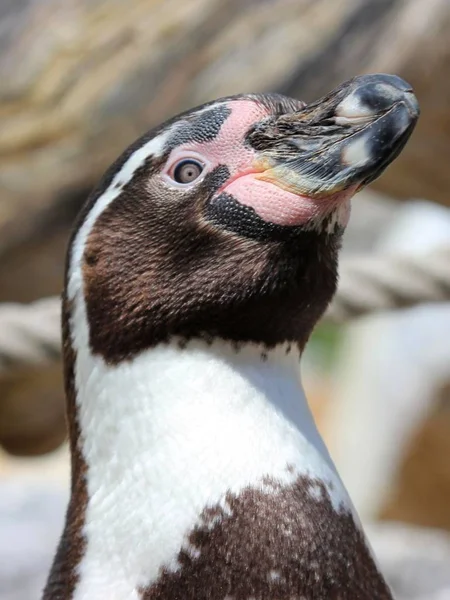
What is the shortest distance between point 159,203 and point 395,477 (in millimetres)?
2410

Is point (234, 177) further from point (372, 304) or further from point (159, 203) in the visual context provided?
point (372, 304)

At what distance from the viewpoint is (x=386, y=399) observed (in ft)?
11.2

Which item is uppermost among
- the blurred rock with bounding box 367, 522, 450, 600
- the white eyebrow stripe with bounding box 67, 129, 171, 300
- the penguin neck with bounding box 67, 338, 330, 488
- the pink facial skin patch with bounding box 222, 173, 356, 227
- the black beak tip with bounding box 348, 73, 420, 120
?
the black beak tip with bounding box 348, 73, 420, 120

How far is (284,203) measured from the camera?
874 mm

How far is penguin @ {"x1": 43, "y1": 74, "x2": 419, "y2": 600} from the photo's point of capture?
84 centimetres

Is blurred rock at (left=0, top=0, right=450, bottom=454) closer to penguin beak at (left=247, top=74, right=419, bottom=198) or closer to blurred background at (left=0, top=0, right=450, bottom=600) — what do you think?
blurred background at (left=0, top=0, right=450, bottom=600)

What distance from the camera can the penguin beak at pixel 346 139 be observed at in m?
0.85

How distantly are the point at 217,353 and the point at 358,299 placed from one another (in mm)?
615

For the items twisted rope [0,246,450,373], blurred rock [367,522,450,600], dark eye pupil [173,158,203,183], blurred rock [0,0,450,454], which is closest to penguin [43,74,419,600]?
dark eye pupil [173,158,203,183]

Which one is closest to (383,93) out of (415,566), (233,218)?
(233,218)

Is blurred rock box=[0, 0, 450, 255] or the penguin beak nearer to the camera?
the penguin beak

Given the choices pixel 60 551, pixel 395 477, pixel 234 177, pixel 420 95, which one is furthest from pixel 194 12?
pixel 395 477

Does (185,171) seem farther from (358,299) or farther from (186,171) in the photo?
(358,299)

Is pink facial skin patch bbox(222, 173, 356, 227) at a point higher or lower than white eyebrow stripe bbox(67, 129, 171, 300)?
higher
